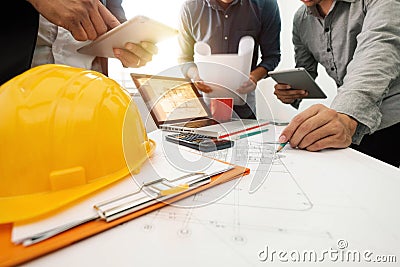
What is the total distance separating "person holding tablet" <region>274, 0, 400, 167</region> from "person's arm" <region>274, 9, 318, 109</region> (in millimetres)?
144

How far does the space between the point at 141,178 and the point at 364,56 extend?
58cm

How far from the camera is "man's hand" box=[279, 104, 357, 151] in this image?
1.54ft

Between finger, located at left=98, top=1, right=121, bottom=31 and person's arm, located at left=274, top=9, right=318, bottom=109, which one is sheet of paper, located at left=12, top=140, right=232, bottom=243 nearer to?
finger, located at left=98, top=1, right=121, bottom=31

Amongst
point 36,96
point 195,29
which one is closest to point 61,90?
point 36,96

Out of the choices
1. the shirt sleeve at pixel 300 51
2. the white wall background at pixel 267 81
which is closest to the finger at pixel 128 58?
the white wall background at pixel 267 81

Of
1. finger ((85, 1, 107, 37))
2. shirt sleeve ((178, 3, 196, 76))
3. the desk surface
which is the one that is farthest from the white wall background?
the desk surface

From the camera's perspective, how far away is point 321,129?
18.6 inches

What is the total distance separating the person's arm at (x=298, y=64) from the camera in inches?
33.9

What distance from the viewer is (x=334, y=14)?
76 cm

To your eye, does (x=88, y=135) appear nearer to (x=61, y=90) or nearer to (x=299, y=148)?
(x=61, y=90)

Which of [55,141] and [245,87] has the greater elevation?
[55,141]

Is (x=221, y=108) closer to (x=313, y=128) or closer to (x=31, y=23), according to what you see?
(x=313, y=128)

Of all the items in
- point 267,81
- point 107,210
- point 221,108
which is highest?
point 107,210

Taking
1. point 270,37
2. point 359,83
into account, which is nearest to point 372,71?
point 359,83
